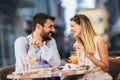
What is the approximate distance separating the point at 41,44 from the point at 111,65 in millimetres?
807

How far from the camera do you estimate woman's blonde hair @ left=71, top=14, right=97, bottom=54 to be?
134 inches

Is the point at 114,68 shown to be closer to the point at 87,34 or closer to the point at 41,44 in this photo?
the point at 87,34

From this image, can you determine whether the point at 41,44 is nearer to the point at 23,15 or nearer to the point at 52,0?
the point at 52,0

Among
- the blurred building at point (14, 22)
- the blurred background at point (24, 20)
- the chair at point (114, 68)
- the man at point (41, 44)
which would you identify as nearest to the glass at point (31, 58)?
the man at point (41, 44)

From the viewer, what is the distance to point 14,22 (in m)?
12.0

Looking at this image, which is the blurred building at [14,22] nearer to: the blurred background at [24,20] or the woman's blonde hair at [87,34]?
the blurred background at [24,20]

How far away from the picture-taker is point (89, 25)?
3.47m

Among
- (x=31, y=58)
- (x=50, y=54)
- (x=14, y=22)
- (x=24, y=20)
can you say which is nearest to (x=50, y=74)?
(x=31, y=58)

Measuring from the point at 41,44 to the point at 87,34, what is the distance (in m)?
0.46

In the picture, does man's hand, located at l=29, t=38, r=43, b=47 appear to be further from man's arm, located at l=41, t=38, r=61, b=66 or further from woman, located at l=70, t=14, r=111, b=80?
woman, located at l=70, t=14, r=111, b=80

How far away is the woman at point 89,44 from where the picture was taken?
3359 mm

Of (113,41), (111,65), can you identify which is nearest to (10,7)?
(111,65)

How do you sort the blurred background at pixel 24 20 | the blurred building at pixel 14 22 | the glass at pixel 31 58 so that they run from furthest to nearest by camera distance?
the blurred building at pixel 14 22 < the blurred background at pixel 24 20 < the glass at pixel 31 58

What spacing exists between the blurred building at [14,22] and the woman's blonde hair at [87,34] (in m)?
7.19
